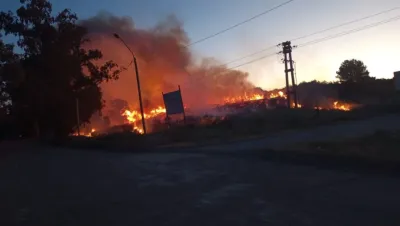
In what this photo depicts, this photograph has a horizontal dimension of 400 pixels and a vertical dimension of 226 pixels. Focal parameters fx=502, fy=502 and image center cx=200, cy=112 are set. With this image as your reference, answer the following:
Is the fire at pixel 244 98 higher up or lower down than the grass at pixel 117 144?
higher up

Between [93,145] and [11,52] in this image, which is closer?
[11,52]

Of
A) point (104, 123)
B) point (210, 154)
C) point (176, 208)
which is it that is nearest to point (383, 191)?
point (176, 208)

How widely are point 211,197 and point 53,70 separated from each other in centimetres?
4427

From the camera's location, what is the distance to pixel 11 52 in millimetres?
29422

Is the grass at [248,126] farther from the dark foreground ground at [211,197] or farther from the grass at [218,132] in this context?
the dark foreground ground at [211,197]

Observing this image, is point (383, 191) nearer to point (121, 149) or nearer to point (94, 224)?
point (94, 224)

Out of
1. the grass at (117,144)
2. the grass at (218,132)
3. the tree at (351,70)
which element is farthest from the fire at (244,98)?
the grass at (117,144)

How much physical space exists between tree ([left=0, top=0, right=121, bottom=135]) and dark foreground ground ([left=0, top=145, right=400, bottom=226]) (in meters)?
35.2

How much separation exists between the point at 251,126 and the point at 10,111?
26694 mm

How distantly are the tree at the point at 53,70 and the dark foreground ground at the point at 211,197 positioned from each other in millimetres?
35241

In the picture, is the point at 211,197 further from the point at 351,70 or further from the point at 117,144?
the point at 351,70

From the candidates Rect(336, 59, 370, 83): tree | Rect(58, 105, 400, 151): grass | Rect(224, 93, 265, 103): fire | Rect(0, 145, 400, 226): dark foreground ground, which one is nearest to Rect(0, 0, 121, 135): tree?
Rect(58, 105, 400, 151): grass

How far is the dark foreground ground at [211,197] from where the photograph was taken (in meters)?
8.52

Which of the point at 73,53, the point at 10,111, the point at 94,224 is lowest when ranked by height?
the point at 94,224
